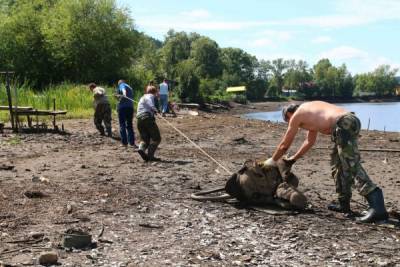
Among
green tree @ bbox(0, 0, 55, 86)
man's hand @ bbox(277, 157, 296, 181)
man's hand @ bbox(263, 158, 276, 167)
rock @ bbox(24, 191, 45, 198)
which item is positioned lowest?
rock @ bbox(24, 191, 45, 198)

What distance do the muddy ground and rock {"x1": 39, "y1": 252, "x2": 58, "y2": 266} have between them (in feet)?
0.30

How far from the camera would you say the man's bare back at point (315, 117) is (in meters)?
7.39

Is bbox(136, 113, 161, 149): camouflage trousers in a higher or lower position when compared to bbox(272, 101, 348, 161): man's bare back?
lower

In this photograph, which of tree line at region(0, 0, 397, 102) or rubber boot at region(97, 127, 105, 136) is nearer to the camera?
rubber boot at region(97, 127, 105, 136)

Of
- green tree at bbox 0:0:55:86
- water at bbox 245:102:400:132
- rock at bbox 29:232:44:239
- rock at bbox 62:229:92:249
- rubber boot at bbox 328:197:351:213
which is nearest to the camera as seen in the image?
rock at bbox 62:229:92:249

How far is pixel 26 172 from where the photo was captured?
1114 centimetres

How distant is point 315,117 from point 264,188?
4.30ft

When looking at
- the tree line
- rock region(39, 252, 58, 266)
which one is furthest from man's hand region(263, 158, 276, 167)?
the tree line

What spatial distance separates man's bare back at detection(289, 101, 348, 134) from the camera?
7391mm

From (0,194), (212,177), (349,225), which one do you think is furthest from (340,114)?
(0,194)

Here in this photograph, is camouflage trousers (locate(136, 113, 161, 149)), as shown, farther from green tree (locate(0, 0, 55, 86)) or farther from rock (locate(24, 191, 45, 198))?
green tree (locate(0, 0, 55, 86))

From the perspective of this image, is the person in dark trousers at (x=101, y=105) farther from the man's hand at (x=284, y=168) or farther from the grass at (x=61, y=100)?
the man's hand at (x=284, y=168)

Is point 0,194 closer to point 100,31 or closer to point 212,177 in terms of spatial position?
point 212,177

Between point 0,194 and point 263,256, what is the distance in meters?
4.79
